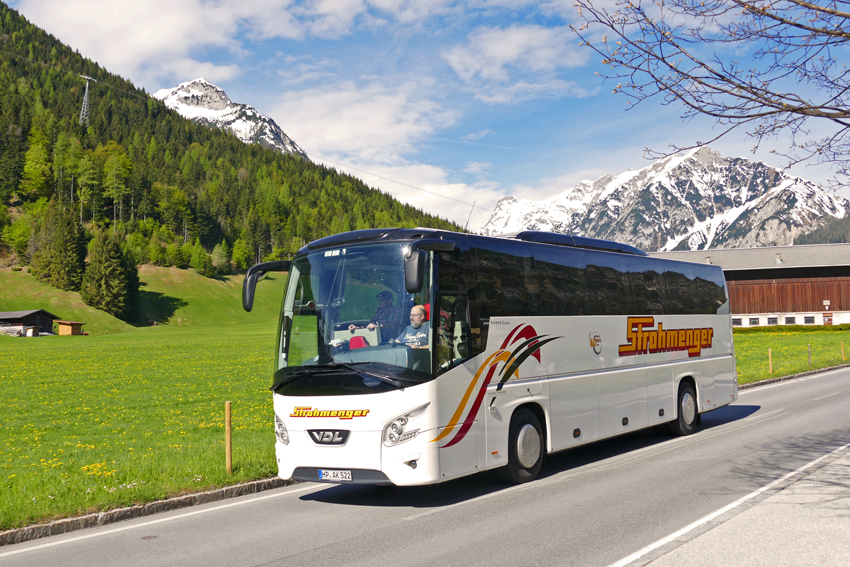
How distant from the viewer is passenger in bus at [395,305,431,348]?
8.89 m

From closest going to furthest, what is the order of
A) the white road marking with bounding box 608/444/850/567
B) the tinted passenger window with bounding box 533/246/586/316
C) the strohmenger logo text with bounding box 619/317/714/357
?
the white road marking with bounding box 608/444/850/567 → the tinted passenger window with bounding box 533/246/586/316 → the strohmenger logo text with bounding box 619/317/714/357

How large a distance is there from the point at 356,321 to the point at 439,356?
1.17m

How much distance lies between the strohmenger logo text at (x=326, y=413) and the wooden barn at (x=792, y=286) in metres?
82.4

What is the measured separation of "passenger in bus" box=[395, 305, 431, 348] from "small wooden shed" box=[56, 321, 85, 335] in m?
112

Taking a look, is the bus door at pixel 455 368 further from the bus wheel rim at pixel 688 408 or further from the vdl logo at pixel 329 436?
the bus wheel rim at pixel 688 408

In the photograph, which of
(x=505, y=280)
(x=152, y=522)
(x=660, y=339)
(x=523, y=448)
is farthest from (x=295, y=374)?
(x=660, y=339)

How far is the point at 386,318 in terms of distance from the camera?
29.8ft

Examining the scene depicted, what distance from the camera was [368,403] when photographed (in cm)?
884

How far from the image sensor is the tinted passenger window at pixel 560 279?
1134cm

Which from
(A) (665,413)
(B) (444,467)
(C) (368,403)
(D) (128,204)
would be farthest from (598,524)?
(D) (128,204)

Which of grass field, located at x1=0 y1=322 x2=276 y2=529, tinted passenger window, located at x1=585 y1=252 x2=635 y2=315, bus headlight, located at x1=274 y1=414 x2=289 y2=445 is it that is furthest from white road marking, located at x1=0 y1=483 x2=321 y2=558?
tinted passenger window, located at x1=585 y1=252 x2=635 y2=315

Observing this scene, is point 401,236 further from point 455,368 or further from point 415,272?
point 455,368

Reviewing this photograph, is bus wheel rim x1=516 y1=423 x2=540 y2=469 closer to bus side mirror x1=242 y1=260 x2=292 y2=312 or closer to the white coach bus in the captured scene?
the white coach bus

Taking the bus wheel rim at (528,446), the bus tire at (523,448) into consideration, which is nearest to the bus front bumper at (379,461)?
the bus tire at (523,448)
